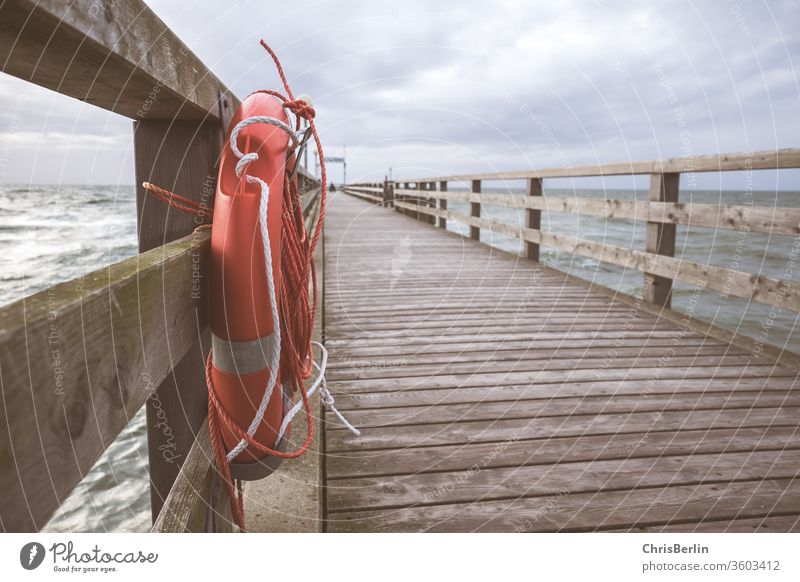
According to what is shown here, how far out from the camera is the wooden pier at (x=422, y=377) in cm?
49

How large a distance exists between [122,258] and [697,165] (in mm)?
16203

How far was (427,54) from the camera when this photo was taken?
2.85 metres

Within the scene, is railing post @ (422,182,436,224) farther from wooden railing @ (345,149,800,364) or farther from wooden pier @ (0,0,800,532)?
wooden pier @ (0,0,800,532)

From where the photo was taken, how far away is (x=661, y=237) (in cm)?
315

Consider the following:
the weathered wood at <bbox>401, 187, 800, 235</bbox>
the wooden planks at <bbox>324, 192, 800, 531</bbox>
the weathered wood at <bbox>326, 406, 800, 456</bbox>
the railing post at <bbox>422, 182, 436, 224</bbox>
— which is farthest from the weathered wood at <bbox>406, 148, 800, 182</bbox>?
the railing post at <bbox>422, 182, 436, 224</bbox>

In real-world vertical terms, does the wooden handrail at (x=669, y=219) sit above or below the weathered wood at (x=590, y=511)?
above

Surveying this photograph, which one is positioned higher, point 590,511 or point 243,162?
point 243,162

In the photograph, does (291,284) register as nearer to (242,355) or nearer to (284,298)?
(284,298)

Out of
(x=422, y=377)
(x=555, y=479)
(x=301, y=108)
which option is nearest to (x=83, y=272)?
(x=422, y=377)

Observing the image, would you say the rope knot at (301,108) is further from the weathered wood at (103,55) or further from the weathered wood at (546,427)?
the weathered wood at (546,427)

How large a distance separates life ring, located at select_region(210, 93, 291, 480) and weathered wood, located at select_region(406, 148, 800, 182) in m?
2.22

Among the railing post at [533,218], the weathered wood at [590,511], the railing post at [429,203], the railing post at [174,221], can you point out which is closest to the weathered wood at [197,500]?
the railing post at [174,221]

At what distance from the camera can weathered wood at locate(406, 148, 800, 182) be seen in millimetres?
2232
